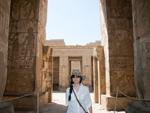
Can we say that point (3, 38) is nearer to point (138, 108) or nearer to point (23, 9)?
point (138, 108)

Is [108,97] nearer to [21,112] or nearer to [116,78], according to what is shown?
[116,78]

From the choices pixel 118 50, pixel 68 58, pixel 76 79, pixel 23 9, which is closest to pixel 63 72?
pixel 68 58

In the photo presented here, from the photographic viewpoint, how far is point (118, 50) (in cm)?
Result: 812

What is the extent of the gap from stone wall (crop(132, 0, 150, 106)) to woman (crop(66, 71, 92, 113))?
176 centimetres

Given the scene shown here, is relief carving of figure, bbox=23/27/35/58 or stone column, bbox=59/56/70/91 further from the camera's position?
stone column, bbox=59/56/70/91

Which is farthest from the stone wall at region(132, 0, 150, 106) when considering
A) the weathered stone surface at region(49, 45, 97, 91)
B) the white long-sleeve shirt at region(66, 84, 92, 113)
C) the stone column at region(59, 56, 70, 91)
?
the stone column at region(59, 56, 70, 91)

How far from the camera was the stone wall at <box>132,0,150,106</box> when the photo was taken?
4.13 metres

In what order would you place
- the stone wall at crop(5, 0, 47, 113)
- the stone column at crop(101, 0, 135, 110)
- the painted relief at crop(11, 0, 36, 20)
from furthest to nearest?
the stone column at crop(101, 0, 135, 110)
the painted relief at crop(11, 0, 36, 20)
the stone wall at crop(5, 0, 47, 113)

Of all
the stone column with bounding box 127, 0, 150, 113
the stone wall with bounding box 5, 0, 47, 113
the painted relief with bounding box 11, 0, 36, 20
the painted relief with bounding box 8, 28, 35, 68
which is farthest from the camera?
the painted relief with bounding box 11, 0, 36, 20

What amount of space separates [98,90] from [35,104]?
339cm

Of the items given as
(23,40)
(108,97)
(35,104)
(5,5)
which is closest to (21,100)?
(35,104)

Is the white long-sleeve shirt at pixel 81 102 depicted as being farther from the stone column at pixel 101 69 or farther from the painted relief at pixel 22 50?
the stone column at pixel 101 69

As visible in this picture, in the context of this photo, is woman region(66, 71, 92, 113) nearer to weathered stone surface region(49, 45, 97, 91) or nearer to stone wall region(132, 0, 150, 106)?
stone wall region(132, 0, 150, 106)

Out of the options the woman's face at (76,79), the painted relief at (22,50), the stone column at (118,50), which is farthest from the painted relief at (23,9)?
the woman's face at (76,79)
